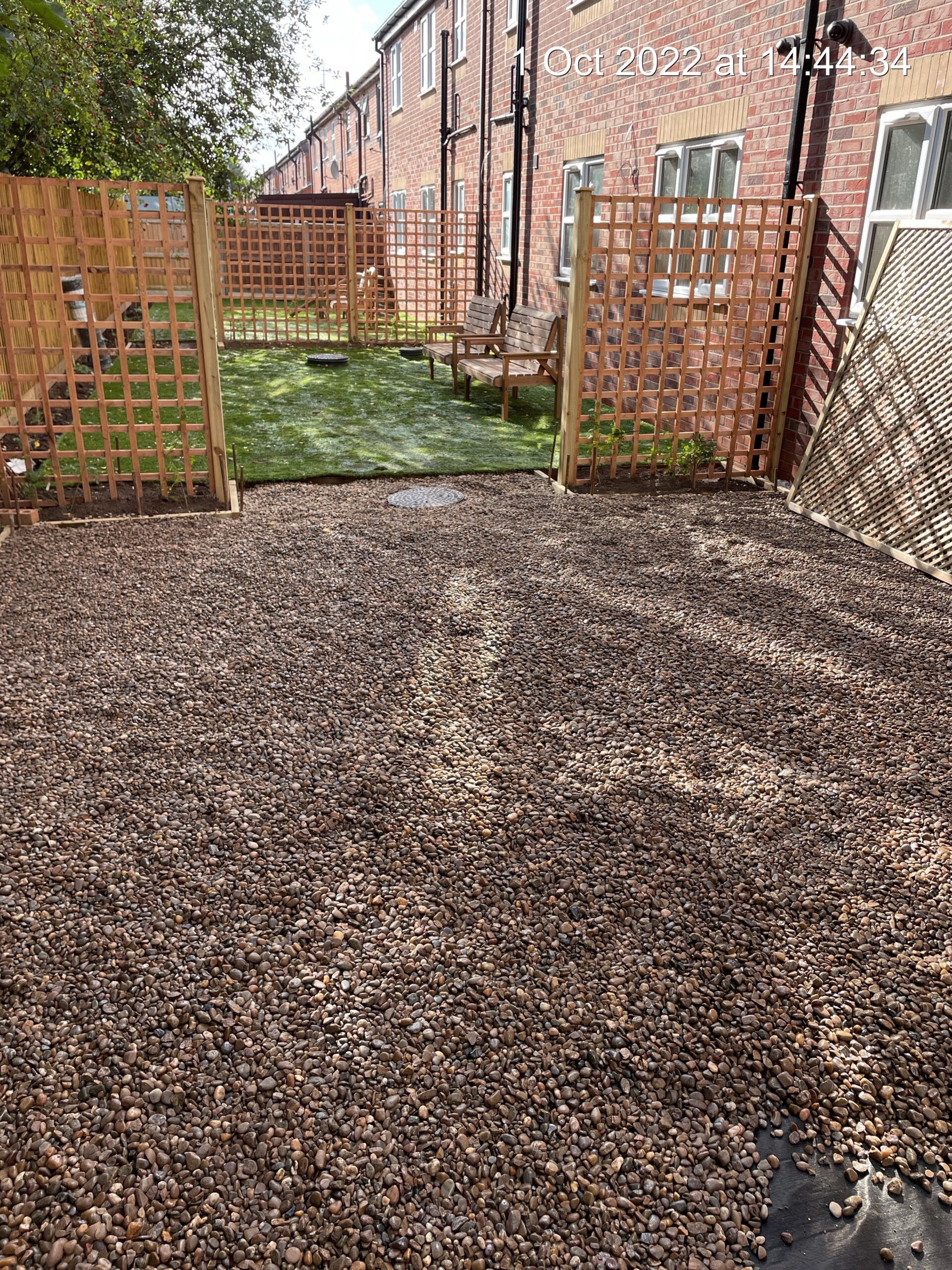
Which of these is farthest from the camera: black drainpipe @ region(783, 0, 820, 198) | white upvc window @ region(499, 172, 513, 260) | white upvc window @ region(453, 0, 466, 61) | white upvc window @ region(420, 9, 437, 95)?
white upvc window @ region(420, 9, 437, 95)

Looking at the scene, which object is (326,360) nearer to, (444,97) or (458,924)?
(444,97)

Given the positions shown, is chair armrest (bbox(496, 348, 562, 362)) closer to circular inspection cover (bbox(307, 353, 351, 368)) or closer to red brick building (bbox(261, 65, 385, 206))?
circular inspection cover (bbox(307, 353, 351, 368))

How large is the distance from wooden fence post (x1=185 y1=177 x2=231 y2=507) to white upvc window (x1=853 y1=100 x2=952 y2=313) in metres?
4.29

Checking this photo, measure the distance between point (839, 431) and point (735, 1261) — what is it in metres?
5.43

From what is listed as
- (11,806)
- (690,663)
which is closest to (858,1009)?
(690,663)

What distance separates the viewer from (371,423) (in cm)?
901

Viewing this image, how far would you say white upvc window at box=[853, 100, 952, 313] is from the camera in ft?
17.4

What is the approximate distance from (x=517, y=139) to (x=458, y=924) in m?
12.0

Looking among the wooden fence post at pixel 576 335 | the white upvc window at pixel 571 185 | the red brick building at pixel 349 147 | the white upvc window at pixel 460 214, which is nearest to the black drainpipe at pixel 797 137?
the wooden fence post at pixel 576 335

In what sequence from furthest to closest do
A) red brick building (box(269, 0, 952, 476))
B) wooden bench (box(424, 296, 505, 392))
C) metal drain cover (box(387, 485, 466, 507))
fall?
1. wooden bench (box(424, 296, 505, 392))
2. metal drain cover (box(387, 485, 466, 507))
3. red brick building (box(269, 0, 952, 476))

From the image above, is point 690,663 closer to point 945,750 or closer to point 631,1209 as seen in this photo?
point 945,750

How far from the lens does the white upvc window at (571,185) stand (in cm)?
1011

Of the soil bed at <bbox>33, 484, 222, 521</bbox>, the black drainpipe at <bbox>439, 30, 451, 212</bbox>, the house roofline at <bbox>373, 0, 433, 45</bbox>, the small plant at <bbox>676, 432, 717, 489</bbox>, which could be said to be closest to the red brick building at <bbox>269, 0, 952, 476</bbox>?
the small plant at <bbox>676, 432, 717, 489</bbox>

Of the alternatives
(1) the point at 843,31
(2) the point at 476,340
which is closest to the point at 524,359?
(2) the point at 476,340
